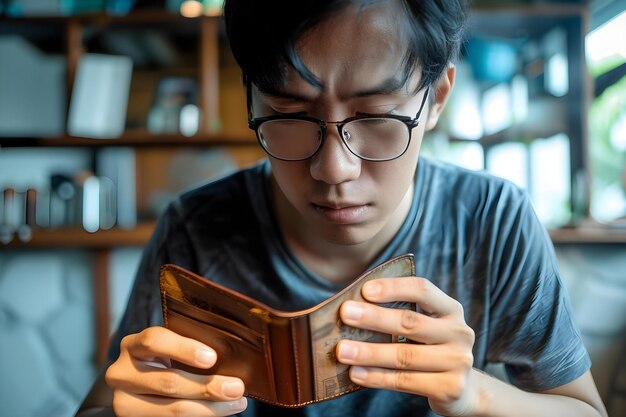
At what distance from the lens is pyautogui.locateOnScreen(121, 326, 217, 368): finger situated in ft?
2.40

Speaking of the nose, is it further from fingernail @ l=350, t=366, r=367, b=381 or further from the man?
fingernail @ l=350, t=366, r=367, b=381

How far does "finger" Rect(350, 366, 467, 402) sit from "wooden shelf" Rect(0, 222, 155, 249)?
163 cm

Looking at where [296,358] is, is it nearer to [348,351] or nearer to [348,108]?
[348,351]

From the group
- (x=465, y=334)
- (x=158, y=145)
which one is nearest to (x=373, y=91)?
(x=465, y=334)

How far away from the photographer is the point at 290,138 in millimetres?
879

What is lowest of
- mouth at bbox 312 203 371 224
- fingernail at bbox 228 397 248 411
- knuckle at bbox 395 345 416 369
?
fingernail at bbox 228 397 248 411

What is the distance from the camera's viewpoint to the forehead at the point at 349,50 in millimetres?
792

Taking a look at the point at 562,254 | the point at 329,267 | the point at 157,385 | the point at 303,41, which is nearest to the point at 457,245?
the point at 329,267

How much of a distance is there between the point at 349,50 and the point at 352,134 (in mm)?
127

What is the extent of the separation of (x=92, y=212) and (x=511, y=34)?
2.13 m

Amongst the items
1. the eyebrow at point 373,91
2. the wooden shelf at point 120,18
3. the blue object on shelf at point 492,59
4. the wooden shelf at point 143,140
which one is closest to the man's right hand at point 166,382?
the eyebrow at point 373,91

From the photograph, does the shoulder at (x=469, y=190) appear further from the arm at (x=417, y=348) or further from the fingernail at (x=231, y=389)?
the fingernail at (x=231, y=389)

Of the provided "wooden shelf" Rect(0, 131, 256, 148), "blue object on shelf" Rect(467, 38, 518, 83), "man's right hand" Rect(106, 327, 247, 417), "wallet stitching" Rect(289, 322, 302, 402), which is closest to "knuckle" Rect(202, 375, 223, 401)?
"man's right hand" Rect(106, 327, 247, 417)

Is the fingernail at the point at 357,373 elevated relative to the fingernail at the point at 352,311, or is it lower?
lower
